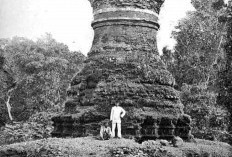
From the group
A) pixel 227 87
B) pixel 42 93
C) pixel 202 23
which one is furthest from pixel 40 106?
pixel 227 87

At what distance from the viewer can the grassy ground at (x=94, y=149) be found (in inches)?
250

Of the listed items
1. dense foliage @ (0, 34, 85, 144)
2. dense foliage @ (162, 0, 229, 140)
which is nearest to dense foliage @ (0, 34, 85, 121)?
dense foliage @ (0, 34, 85, 144)

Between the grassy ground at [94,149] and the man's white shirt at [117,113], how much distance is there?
523 mm

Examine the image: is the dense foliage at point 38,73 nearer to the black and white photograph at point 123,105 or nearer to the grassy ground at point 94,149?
the black and white photograph at point 123,105

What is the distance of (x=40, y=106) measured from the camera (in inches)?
875

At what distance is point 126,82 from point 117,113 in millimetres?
968

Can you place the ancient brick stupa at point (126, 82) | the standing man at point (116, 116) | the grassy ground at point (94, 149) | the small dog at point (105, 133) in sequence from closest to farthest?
the grassy ground at point (94, 149)
the small dog at point (105, 133)
the standing man at point (116, 116)
the ancient brick stupa at point (126, 82)

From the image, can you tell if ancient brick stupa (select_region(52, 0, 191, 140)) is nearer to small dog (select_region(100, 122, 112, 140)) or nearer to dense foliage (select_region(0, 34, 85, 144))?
small dog (select_region(100, 122, 112, 140))

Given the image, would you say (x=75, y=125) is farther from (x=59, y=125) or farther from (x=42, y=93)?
(x=42, y=93)

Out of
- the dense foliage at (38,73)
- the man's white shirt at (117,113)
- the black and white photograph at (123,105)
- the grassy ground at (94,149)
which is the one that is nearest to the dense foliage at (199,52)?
the black and white photograph at (123,105)

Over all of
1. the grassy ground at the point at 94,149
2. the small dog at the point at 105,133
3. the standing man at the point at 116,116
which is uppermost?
the standing man at the point at 116,116

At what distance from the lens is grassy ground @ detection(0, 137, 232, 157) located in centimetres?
634

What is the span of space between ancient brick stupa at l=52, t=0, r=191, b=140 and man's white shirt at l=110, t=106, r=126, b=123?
27 cm

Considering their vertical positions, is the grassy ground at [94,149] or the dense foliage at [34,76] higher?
the dense foliage at [34,76]
